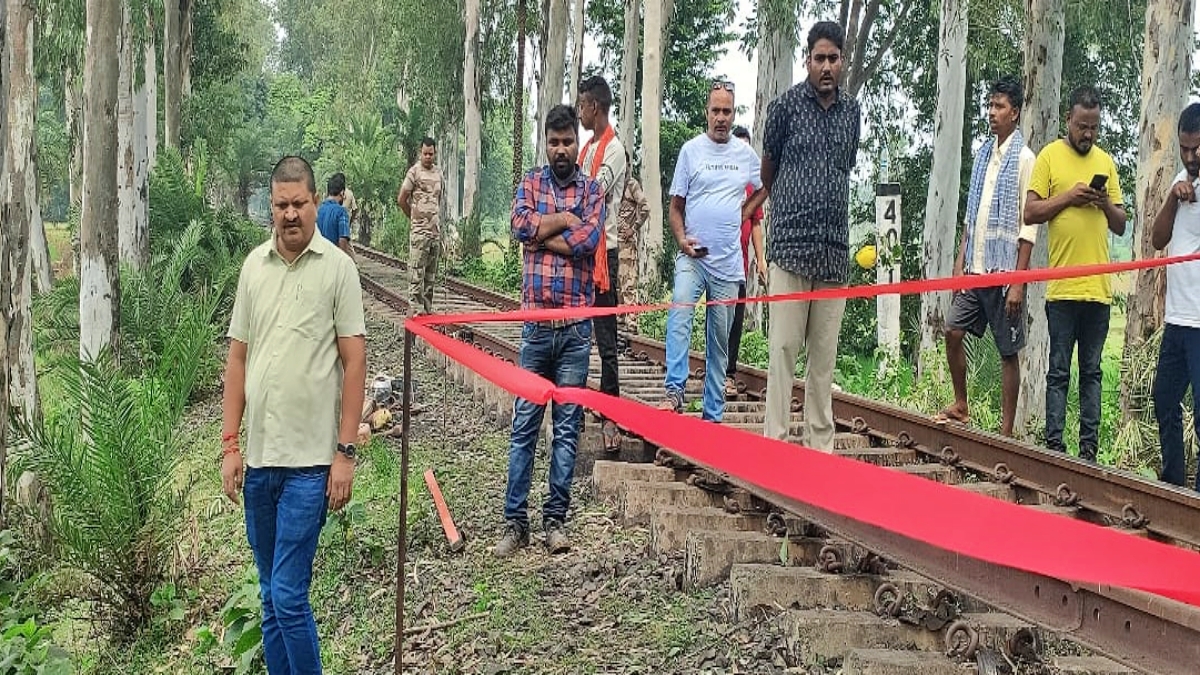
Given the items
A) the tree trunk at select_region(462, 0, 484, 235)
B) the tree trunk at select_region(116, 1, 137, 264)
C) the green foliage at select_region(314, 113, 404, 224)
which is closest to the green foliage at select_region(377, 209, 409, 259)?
the green foliage at select_region(314, 113, 404, 224)

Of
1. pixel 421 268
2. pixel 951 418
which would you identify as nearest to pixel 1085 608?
pixel 951 418

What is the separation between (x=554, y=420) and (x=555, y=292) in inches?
24.4

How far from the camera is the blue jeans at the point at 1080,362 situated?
679 centimetres

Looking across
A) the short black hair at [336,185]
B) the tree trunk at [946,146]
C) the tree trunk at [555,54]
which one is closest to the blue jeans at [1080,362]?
the tree trunk at [946,146]

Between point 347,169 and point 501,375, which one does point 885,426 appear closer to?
point 501,375

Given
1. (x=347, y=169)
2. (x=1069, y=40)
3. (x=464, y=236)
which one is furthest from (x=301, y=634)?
(x=347, y=169)

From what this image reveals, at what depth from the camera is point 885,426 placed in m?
7.40

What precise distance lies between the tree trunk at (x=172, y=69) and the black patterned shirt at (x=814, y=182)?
2200 cm

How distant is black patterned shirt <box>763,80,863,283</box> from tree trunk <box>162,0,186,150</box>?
22.0 m

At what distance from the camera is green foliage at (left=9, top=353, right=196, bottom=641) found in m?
6.08

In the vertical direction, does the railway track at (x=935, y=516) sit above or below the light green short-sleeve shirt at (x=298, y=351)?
below

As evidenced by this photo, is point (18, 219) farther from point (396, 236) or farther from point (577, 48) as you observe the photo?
point (396, 236)

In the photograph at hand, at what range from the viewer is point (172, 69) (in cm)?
2648

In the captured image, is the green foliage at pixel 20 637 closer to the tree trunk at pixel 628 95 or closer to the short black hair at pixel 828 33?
the short black hair at pixel 828 33
